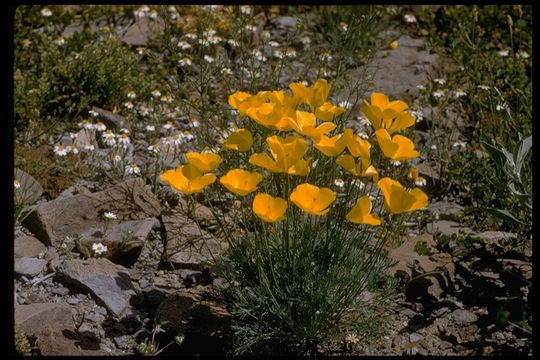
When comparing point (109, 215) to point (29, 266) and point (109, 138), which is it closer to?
point (29, 266)

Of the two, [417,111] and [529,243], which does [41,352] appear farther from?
[417,111]

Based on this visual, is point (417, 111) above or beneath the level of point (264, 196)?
beneath

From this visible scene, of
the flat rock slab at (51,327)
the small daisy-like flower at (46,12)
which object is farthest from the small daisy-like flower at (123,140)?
the small daisy-like flower at (46,12)

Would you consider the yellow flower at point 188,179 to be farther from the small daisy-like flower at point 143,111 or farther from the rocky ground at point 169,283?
the small daisy-like flower at point 143,111

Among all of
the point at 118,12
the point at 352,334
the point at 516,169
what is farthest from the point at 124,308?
the point at 118,12

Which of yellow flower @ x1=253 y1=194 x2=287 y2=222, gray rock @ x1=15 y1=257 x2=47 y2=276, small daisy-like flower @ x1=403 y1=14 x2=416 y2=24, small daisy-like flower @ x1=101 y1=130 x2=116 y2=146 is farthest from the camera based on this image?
small daisy-like flower @ x1=403 y1=14 x2=416 y2=24

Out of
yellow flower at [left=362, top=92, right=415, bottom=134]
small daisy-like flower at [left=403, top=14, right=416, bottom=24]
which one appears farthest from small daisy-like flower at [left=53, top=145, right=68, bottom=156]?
small daisy-like flower at [left=403, top=14, right=416, bottom=24]

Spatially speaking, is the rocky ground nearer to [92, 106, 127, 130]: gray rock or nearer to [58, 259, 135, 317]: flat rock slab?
[58, 259, 135, 317]: flat rock slab
